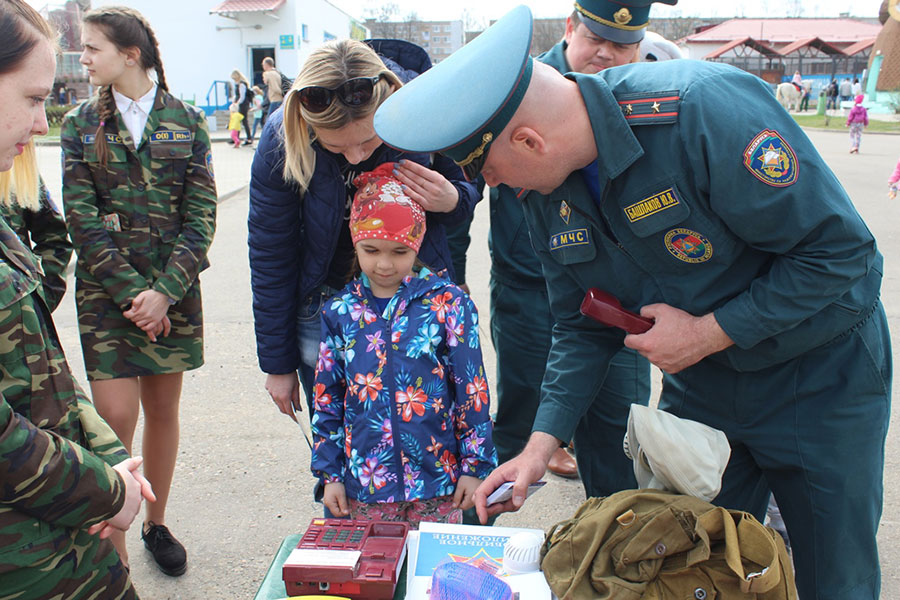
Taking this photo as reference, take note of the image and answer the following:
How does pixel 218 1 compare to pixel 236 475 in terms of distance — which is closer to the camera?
pixel 236 475

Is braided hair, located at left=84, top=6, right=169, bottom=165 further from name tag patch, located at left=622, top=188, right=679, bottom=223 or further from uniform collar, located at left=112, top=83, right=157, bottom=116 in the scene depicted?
name tag patch, located at left=622, top=188, right=679, bottom=223

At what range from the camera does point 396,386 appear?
2.05 m

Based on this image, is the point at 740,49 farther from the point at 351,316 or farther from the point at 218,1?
the point at 351,316

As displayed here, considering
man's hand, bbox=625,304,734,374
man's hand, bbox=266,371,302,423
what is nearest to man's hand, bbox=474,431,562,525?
man's hand, bbox=625,304,734,374

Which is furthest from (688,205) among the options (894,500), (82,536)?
(894,500)

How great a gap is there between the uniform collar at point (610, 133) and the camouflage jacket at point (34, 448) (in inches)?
45.8

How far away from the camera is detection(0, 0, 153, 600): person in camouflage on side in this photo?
1333 millimetres

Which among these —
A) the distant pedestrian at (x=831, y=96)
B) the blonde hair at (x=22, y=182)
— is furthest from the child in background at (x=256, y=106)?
the distant pedestrian at (x=831, y=96)

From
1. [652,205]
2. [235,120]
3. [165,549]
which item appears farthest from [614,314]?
[235,120]

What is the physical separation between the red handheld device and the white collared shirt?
171cm

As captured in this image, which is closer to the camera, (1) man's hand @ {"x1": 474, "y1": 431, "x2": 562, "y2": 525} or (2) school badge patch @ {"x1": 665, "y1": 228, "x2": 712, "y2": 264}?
Result: (2) school badge patch @ {"x1": 665, "y1": 228, "x2": 712, "y2": 264}

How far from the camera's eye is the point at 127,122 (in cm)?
254

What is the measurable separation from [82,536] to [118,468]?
0.15 m

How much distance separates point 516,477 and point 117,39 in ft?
6.32
